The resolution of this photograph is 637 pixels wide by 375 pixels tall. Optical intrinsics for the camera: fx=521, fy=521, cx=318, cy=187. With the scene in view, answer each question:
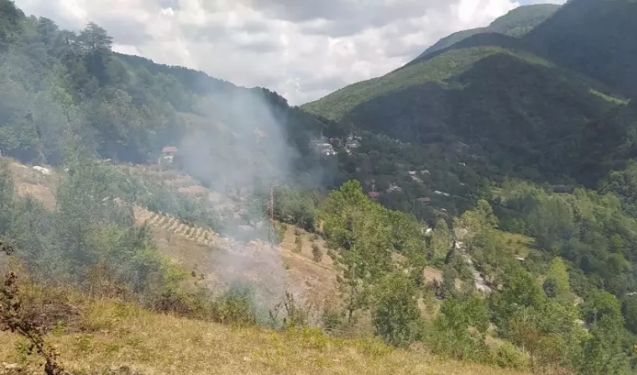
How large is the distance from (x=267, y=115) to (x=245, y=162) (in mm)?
52242

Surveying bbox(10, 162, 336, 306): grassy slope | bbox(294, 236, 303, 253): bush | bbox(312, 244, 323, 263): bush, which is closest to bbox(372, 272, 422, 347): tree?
bbox(10, 162, 336, 306): grassy slope

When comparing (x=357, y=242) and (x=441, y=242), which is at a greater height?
(x=357, y=242)

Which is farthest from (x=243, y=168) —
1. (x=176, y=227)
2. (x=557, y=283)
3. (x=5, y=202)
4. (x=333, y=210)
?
(x=5, y=202)

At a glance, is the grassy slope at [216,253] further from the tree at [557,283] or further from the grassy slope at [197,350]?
the tree at [557,283]

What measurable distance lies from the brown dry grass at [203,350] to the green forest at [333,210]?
2164 mm

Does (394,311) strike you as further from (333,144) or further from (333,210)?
(333,144)

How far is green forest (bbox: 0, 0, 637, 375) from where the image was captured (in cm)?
2762

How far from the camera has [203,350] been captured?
27.4 feet

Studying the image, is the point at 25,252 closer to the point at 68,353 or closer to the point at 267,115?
the point at 68,353

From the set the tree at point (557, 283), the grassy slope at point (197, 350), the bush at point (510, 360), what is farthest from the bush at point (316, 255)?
the grassy slope at point (197, 350)

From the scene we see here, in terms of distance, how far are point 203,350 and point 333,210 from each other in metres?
31.3

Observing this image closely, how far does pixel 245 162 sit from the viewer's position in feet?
329

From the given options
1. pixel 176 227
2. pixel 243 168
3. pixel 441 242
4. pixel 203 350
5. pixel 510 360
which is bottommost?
pixel 441 242

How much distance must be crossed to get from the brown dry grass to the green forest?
2164mm
